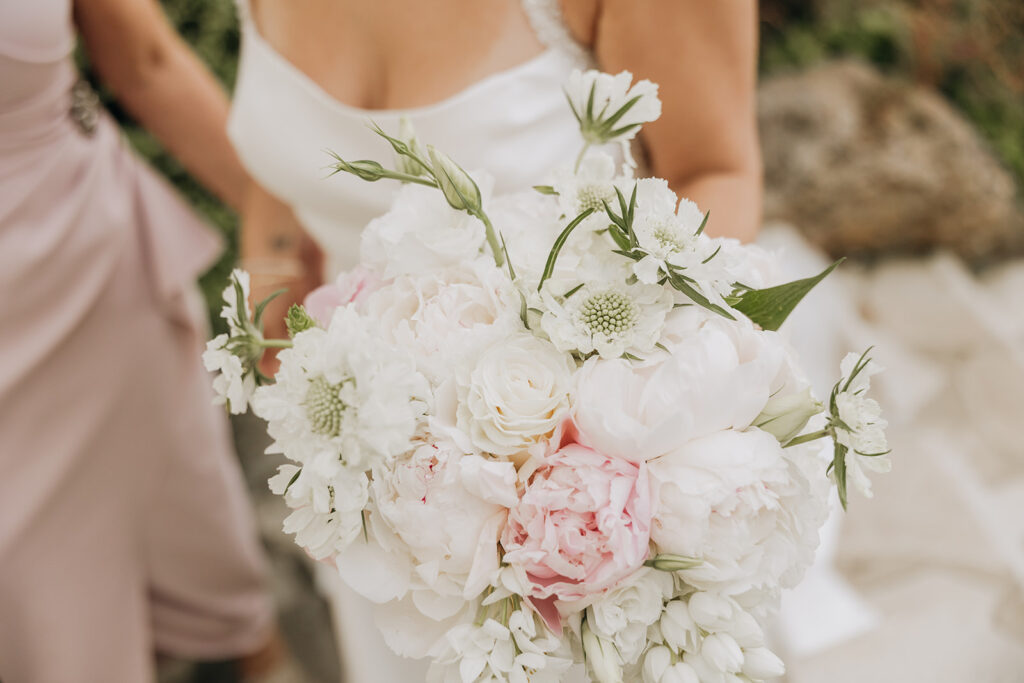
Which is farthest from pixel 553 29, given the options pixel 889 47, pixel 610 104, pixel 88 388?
pixel 889 47

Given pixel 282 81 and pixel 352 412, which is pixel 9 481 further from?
pixel 352 412

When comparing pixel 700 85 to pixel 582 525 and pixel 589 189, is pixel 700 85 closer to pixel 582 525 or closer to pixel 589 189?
pixel 589 189

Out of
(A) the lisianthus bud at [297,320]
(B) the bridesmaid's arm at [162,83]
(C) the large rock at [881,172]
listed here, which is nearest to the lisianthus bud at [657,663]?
(A) the lisianthus bud at [297,320]

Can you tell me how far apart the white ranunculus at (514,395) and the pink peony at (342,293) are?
149mm

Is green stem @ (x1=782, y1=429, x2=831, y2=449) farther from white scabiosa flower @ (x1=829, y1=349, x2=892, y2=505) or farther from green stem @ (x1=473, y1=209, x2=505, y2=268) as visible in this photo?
green stem @ (x1=473, y1=209, x2=505, y2=268)

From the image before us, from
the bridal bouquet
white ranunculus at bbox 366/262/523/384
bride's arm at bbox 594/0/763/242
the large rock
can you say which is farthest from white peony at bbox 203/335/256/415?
the large rock

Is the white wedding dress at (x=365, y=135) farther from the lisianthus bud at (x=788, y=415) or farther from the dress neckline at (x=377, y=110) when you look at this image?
the lisianthus bud at (x=788, y=415)

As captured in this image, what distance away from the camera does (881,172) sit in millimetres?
2434

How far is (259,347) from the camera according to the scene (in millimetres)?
653

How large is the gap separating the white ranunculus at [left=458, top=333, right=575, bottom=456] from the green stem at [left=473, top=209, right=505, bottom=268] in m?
0.08

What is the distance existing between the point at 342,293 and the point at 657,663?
1.37 feet

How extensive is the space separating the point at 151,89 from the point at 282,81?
1.36 feet

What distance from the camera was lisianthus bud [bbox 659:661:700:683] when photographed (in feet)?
1.86

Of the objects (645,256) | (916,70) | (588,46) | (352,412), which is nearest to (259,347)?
(352,412)
